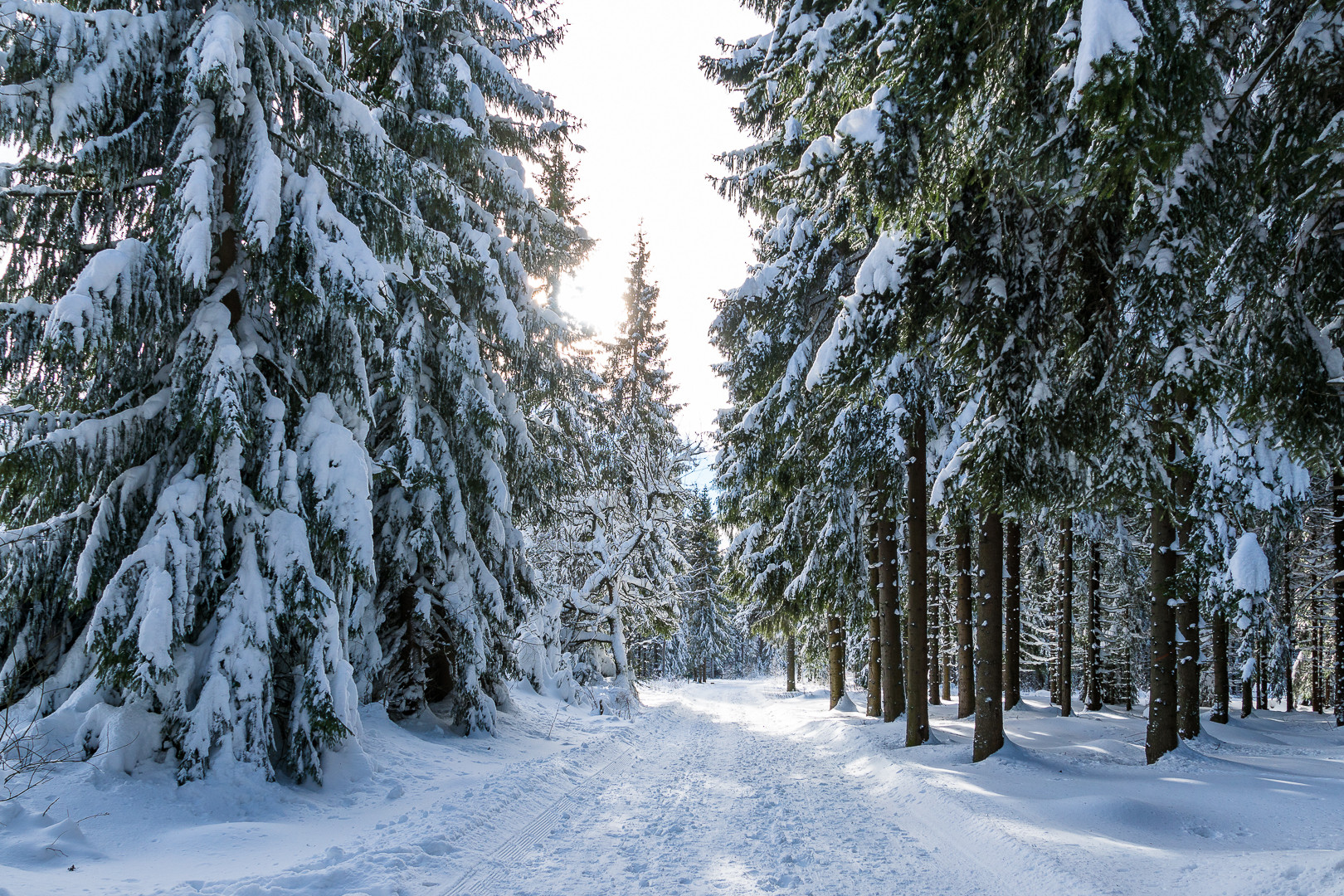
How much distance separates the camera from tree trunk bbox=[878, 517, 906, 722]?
13.9m

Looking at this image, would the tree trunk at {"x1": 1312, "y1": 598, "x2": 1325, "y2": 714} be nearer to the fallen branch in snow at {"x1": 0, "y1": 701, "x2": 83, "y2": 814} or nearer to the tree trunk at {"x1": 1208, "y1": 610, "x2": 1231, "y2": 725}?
the tree trunk at {"x1": 1208, "y1": 610, "x2": 1231, "y2": 725}

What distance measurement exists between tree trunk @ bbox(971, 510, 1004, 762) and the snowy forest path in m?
1.75

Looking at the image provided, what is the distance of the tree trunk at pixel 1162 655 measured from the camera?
9.59 metres

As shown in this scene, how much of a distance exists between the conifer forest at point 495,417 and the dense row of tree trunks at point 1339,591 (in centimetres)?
578

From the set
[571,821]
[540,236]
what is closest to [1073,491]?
[571,821]

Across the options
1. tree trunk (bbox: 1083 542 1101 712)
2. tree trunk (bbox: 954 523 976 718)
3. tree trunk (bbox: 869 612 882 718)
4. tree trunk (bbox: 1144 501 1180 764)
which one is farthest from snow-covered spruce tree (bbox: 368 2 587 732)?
tree trunk (bbox: 1083 542 1101 712)

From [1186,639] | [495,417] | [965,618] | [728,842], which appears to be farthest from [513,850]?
[965,618]

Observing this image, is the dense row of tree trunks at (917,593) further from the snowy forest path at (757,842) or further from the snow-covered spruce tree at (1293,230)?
the snow-covered spruce tree at (1293,230)

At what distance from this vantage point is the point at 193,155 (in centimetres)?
666

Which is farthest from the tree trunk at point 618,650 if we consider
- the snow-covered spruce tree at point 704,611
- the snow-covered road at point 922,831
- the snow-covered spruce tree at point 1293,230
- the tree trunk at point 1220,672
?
the snow-covered spruce tree at point 704,611

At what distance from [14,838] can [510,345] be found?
347 inches

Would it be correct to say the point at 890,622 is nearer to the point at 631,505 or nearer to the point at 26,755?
the point at 631,505

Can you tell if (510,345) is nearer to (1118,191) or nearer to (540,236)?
(540,236)

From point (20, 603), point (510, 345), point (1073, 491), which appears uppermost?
point (510, 345)
